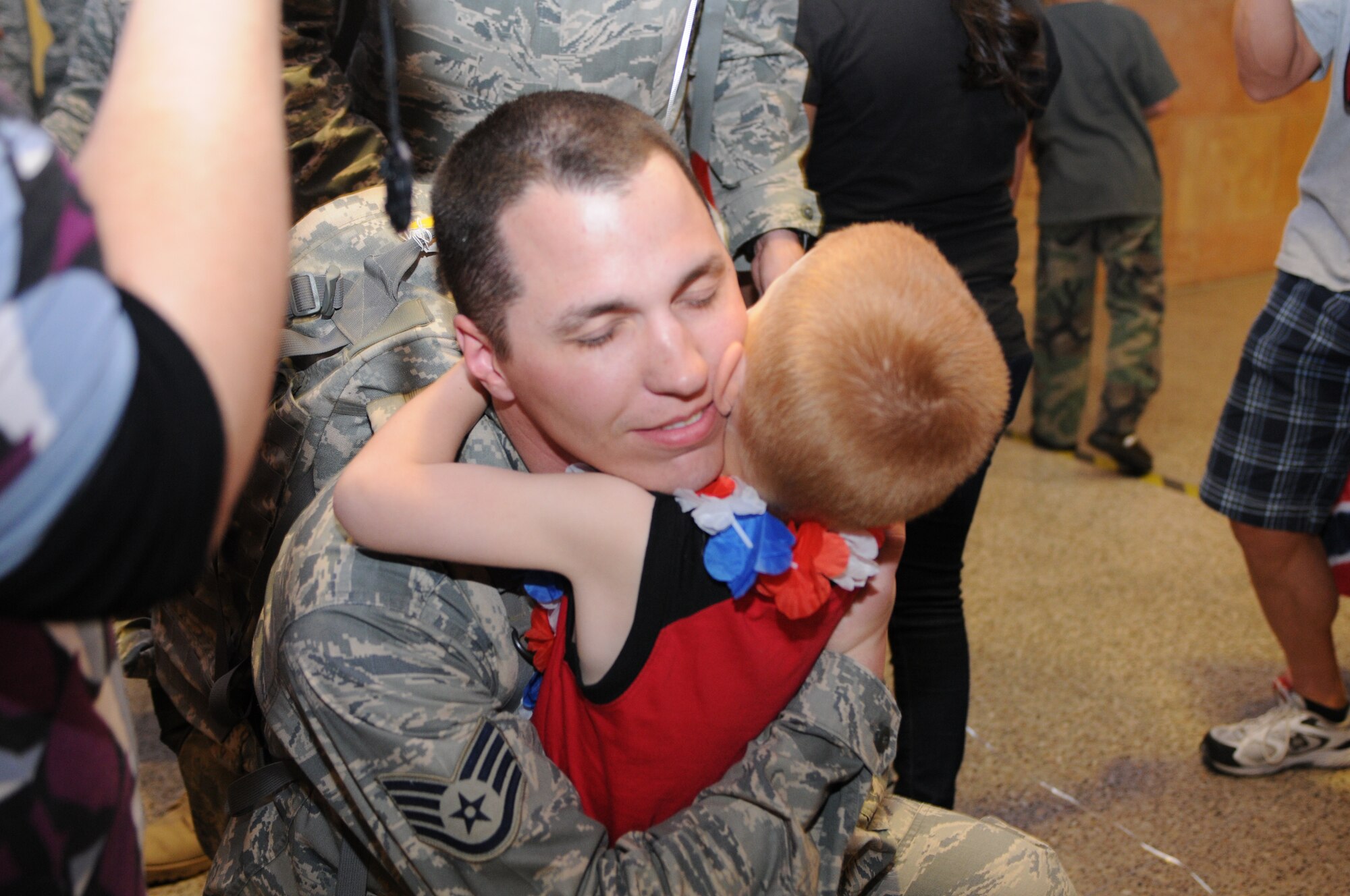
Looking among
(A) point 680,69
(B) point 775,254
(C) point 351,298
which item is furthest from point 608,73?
(C) point 351,298

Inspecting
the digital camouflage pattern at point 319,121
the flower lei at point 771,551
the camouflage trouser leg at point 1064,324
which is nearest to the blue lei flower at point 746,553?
the flower lei at point 771,551

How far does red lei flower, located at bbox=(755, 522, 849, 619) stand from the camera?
1.13 meters

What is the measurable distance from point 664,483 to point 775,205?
2.27ft

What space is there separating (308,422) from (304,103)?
553mm

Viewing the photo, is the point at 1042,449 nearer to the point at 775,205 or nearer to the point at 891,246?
the point at 775,205

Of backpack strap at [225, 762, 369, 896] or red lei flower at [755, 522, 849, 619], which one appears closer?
red lei flower at [755, 522, 849, 619]

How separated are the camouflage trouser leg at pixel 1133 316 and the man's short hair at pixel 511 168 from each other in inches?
133

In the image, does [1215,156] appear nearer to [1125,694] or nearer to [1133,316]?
[1133,316]

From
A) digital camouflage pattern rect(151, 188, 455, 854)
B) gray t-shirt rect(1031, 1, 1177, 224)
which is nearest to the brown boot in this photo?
digital camouflage pattern rect(151, 188, 455, 854)

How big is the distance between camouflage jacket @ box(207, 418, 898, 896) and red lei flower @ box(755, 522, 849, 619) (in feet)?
0.53

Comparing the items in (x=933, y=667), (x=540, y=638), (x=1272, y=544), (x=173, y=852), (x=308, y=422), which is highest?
(x=308, y=422)

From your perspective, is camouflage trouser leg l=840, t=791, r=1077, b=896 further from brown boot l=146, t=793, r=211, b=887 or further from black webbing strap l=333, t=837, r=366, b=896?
brown boot l=146, t=793, r=211, b=887

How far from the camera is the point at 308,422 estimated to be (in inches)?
53.1

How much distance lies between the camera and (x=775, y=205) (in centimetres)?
169
